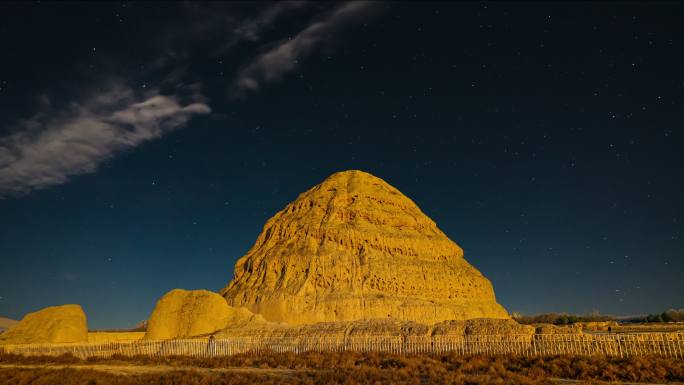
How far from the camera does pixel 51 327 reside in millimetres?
38562

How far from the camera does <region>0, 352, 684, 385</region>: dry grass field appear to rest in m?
15.9

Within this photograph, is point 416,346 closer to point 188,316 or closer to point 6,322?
point 188,316

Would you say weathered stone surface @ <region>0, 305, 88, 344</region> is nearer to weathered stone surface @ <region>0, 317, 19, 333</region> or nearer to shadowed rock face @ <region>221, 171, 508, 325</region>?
shadowed rock face @ <region>221, 171, 508, 325</region>

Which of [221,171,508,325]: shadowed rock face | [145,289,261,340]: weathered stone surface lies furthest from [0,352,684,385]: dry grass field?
[221,171,508,325]: shadowed rock face

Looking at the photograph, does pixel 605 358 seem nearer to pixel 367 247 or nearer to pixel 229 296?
pixel 367 247

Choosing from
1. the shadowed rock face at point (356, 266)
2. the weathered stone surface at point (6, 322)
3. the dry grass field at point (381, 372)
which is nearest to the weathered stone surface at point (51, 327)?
the dry grass field at point (381, 372)

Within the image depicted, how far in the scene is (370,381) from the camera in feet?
49.8

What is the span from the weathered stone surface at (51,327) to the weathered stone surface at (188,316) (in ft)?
18.6

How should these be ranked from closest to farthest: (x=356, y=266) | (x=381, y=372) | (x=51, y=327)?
1. (x=381, y=372)
2. (x=51, y=327)
3. (x=356, y=266)

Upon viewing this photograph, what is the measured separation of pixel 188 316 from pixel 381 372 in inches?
1112

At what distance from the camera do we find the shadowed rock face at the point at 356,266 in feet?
181

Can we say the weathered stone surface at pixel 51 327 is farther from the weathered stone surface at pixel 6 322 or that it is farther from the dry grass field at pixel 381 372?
the weathered stone surface at pixel 6 322

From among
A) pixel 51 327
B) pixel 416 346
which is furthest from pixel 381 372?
pixel 51 327

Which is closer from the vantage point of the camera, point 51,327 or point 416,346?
point 416,346
